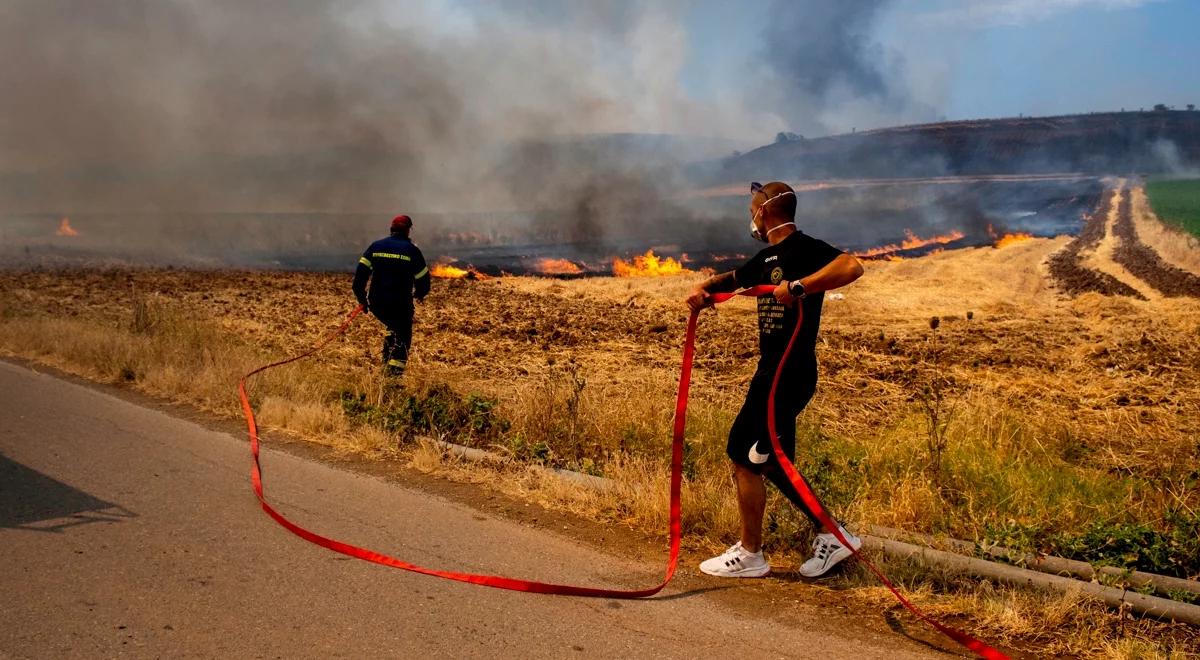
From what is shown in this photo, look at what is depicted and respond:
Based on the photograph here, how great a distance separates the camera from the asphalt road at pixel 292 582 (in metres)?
3.67

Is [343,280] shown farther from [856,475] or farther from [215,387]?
[856,475]

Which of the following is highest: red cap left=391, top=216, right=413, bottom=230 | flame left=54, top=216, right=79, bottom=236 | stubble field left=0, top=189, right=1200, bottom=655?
flame left=54, top=216, right=79, bottom=236

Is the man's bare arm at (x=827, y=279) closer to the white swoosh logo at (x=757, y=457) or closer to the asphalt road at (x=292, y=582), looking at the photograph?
the white swoosh logo at (x=757, y=457)

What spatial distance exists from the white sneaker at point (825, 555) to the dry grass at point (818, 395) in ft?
0.59

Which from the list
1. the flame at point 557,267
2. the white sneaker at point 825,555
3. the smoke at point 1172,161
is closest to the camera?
the white sneaker at point 825,555

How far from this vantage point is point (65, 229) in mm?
35969

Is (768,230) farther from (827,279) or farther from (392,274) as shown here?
(392,274)

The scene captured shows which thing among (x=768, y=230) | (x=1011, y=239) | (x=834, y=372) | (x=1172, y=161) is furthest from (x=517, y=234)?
(x=1172, y=161)

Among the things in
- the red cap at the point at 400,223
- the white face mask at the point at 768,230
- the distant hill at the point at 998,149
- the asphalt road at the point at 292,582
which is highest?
the distant hill at the point at 998,149

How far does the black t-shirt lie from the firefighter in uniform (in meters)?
5.09

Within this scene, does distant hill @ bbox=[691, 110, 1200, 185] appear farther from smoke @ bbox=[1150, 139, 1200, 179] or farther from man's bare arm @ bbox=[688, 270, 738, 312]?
man's bare arm @ bbox=[688, 270, 738, 312]

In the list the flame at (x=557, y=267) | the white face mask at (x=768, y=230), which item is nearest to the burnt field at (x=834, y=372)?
the white face mask at (x=768, y=230)

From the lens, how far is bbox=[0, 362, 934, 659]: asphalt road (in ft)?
12.0

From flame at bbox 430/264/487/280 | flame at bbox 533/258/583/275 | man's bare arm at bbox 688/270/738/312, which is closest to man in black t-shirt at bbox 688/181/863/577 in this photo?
man's bare arm at bbox 688/270/738/312
